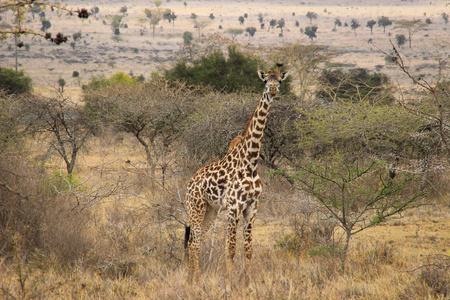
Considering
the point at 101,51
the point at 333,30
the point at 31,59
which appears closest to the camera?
the point at 31,59

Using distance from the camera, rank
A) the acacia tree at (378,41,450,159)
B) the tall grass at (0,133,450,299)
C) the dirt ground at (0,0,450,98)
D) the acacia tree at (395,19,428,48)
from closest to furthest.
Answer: the acacia tree at (378,41,450,159) < the tall grass at (0,133,450,299) < the acacia tree at (395,19,428,48) < the dirt ground at (0,0,450,98)

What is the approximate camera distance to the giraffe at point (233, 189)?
588cm

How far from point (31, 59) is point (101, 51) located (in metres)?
11.6

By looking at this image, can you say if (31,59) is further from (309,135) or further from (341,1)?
(341,1)

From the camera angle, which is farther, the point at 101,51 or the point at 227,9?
the point at 227,9

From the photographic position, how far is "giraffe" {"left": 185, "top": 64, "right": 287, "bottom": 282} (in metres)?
5.88

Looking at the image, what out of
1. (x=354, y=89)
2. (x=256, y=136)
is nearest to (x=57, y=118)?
(x=256, y=136)

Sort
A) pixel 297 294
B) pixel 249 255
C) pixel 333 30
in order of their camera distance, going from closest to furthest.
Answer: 1. pixel 297 294
2. pixel 249 255
3. pixel 333 30

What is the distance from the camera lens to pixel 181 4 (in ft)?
414

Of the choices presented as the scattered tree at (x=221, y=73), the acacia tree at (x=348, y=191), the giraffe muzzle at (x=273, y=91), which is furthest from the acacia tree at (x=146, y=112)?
the giraffe muzzle at (x=273, y=91)

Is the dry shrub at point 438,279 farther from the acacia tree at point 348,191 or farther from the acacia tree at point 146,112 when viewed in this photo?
the acacia tree at point 146,112

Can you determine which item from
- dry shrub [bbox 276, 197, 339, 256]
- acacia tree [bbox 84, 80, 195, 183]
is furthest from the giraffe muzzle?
acacia tree [bbox 84, 80, 195, 183]

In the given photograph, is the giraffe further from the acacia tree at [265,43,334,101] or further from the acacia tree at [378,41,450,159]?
the acacia tree at [265,43,334,101]

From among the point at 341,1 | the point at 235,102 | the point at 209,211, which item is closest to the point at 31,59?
the point at 235,102
